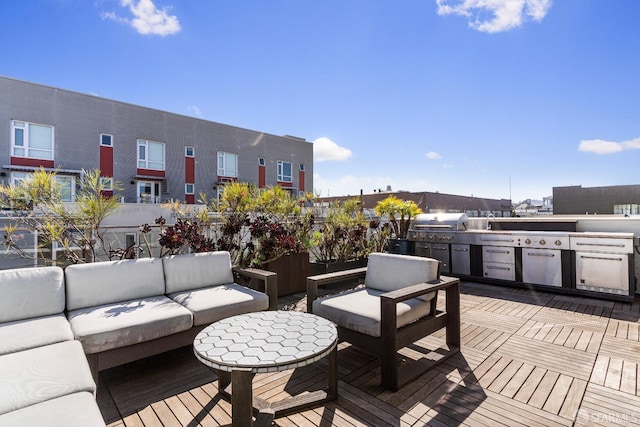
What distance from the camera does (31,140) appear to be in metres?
12.9

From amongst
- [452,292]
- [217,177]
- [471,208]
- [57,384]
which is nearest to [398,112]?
[452,292]

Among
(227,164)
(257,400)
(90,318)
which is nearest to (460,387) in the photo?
(257,400)

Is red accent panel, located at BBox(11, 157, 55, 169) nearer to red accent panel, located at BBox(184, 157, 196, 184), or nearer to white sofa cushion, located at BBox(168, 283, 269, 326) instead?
red accent panel, located at BBox(184, 157, 196, 184)

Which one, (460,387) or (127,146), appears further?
(127,146)

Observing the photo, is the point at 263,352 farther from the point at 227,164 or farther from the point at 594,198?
the point at 594,198

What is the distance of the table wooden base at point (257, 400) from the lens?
4.84ft

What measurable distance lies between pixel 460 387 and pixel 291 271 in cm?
278

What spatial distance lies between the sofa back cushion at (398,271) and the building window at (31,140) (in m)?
16.0

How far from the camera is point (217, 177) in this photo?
60.6 ft

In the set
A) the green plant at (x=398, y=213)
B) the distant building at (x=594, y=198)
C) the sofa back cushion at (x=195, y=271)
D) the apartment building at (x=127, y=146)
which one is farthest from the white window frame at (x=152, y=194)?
the distant building at (x=594, y=198)

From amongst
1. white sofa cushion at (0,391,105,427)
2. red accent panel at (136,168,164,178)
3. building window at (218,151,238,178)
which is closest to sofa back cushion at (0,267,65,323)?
white sofa cushion at (0,391,105,427)

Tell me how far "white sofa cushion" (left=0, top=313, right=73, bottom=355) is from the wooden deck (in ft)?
1.66

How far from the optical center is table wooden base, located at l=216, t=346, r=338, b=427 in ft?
4.84

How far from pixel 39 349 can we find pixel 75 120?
1585 centimetres
